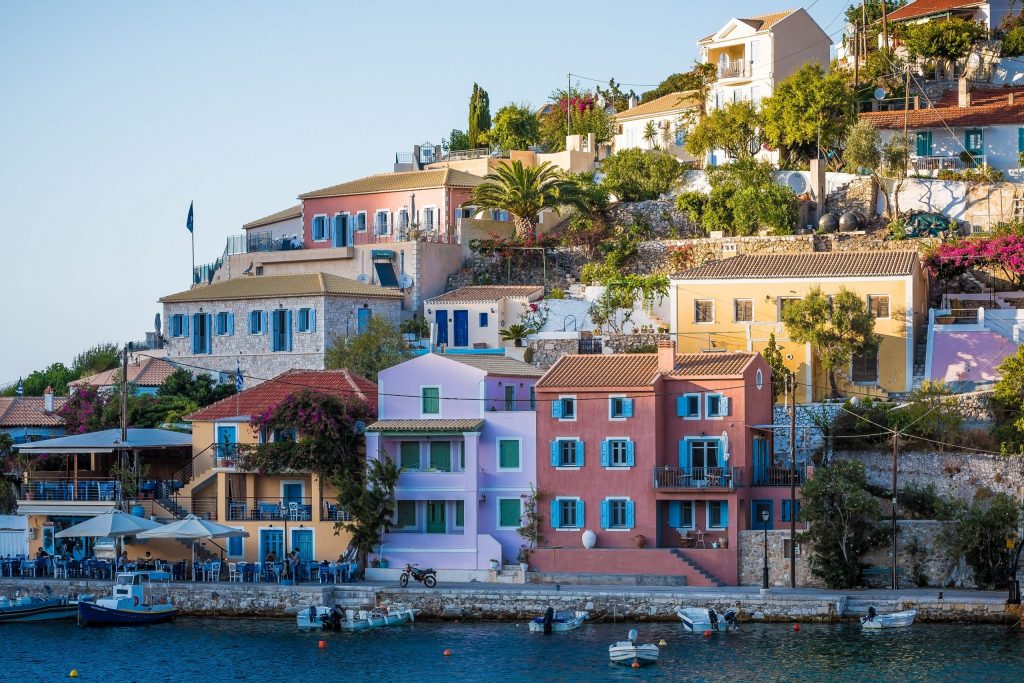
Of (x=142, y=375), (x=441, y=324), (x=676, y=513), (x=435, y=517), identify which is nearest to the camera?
(x=676, y=513)

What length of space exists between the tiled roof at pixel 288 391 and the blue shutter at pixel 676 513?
35.1 ft

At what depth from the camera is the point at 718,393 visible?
51.5m

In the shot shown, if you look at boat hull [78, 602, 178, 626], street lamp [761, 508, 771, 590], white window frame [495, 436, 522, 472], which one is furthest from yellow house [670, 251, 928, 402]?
boat hull [78, 602, 178, 626]

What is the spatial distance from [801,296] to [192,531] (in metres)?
23.7

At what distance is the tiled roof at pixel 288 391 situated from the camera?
5569 cm

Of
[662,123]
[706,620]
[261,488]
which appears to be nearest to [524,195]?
[662,123]

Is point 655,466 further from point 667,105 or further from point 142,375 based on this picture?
point 667,105

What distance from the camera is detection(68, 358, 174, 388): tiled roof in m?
68.5

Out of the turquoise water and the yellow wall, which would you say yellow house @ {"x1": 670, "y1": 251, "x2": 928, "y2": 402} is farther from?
the turquoise water

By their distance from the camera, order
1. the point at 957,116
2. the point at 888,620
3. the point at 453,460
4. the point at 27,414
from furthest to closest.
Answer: the point at 957,116, the point at 27,414, the point at 453,460, the point at 888,620

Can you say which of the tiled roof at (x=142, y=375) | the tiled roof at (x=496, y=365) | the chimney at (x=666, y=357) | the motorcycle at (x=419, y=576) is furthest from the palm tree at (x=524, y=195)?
the motorcycle at (x=419, y=576)

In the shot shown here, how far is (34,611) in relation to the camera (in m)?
51.6

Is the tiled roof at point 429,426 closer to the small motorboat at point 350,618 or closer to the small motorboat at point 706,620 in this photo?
the small motorboat at point 350,618

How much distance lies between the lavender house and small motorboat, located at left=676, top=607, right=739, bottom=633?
296 inches
